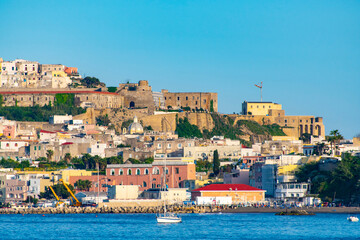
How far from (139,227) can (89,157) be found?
3095 centimetres

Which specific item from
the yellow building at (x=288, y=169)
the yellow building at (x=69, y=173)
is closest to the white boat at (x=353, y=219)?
the yellow building at (x=288, y=169)

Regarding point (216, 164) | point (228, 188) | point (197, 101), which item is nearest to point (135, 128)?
point (197, 101)

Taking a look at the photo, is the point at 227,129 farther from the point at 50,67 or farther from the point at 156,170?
the point at 156,170

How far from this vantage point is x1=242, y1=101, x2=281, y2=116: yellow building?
143m

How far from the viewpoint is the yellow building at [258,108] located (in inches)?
5645

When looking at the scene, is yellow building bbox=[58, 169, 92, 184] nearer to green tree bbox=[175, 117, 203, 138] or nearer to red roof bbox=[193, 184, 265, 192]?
red roof bbox=[193, 184, 265, 192]

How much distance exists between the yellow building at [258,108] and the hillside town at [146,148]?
15cm

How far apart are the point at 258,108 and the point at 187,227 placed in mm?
66361

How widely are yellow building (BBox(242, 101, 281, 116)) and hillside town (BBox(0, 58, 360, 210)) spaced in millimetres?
145

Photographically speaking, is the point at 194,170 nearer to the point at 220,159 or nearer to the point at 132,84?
the point at 220,159

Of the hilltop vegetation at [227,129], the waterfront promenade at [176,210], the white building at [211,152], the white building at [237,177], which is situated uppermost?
the hilltop vegetation at [227,129]

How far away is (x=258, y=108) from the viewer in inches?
5655

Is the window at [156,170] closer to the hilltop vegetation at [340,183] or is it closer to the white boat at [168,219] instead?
the hilltop vegetation at [340,183]

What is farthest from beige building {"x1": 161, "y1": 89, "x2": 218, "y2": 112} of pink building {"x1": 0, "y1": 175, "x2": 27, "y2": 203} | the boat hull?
the boat hull
